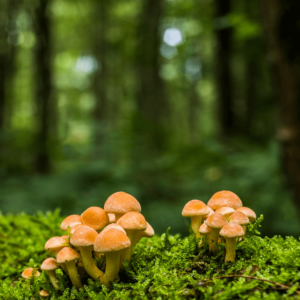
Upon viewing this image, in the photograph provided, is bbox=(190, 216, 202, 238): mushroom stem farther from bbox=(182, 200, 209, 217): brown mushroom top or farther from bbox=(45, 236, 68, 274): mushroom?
bbox=(45, 236, 68, 274): mushroom

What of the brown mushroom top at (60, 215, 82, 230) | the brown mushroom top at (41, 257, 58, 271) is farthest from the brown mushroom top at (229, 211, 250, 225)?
the brown mushroom top at (41, 257, 58, 271)

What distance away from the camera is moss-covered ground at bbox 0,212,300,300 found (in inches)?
50.2

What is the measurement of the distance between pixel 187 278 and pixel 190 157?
21.1 ft

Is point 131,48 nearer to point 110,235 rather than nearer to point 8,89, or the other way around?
point 8,89

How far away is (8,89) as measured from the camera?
13.0 m

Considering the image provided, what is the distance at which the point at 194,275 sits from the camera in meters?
1.48

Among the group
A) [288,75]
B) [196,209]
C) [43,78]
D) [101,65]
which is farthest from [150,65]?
[196,209]

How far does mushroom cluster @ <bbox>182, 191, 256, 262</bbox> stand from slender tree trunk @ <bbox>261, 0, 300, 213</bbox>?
2155mm

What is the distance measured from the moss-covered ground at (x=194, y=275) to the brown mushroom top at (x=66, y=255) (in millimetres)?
177

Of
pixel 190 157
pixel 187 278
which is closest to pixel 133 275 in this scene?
pixel 187 278

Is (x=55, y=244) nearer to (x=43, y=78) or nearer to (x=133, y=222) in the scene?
(x=133, y=222)

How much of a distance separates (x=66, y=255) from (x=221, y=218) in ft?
2.72

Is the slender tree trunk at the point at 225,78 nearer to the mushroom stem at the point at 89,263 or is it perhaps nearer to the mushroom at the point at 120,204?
the mushroom at the point at 120,204

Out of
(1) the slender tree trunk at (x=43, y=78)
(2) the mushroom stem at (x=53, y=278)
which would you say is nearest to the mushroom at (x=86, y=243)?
(2) the mushroom stem at (x=53, y=278)
